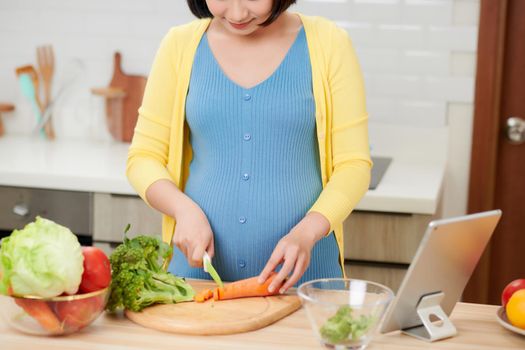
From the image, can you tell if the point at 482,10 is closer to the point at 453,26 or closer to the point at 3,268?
the point at 453,26

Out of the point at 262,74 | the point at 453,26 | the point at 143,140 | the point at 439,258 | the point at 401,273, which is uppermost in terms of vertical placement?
the point at 453,26

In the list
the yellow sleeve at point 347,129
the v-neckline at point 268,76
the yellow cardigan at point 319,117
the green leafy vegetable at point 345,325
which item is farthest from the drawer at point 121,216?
the green leafy vegetable at point 345,325

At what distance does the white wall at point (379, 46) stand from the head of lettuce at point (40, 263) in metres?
2.02

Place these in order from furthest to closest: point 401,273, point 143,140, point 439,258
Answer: point 401,273 → point 143,140 → point 439,258

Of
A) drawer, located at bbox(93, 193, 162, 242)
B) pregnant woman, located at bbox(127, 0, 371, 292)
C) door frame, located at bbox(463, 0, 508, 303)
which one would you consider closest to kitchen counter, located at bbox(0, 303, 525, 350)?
pregnant woman, located at bbox(127, 0, 371, 292)

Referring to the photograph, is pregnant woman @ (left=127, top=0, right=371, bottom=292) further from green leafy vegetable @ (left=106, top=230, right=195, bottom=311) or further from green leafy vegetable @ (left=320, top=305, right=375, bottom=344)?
green leafy vegetable @ (left=320, top=305, right=375, bottom=344)

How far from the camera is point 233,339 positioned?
1580mm

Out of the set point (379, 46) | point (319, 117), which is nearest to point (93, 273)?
point (319, 117)

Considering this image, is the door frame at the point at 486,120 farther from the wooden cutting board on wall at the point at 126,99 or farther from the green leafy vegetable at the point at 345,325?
the green leafy vegetable at the point at 345,325

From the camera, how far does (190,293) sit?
1735mm

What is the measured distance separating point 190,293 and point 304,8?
1853mm

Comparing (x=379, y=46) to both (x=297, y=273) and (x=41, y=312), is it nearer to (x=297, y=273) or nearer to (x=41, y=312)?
(x=297, y=273)

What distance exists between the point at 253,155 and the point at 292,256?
1.16 ft

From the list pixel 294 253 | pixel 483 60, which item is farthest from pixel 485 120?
pixel 294 253
